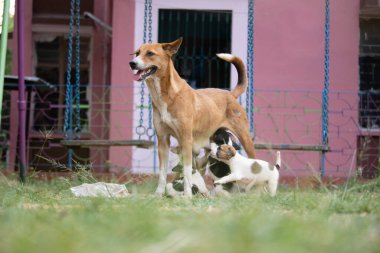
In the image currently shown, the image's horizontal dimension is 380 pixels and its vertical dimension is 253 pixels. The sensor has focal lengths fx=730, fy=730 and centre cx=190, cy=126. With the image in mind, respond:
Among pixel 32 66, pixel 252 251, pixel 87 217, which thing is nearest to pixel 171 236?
pixel 252 251

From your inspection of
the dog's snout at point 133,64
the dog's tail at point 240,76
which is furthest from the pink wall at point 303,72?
the dog's snout at point 133,64

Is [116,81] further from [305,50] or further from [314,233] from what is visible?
[314,233]

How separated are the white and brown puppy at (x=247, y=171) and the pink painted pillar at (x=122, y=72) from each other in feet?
14.2

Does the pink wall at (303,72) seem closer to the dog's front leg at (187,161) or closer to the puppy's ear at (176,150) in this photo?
the puppy's ear at (176,150)

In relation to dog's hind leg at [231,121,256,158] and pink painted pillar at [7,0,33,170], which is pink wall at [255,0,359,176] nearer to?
dog's hind leg at [231,121,256,158]

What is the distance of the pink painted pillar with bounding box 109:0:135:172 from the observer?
10305mm

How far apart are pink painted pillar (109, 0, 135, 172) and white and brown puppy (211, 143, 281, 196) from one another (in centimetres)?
433

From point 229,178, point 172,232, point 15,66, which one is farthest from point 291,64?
point 172,232

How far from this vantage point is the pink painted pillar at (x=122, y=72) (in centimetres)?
1030

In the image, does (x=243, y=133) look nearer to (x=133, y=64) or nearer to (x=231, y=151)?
(x=231, y=151)

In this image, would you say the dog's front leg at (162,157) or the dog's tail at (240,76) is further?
the dog's tail at (240,76)

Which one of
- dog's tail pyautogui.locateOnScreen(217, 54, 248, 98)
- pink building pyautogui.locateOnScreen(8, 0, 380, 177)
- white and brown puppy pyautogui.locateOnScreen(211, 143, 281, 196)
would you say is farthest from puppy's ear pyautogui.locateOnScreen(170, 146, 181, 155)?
pink building pyautogui.locateOnScreen(8, 0, 380, 177)

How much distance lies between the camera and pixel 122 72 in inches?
409

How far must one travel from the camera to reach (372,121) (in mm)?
10852
